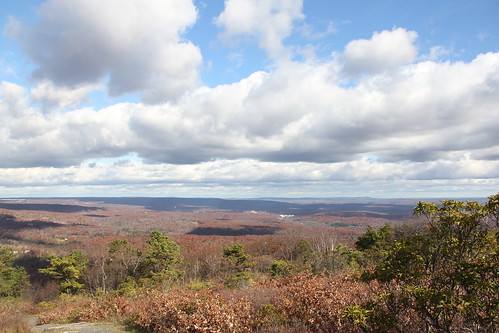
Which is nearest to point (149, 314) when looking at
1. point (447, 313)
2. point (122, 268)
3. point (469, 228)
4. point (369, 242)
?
point (447, 313)

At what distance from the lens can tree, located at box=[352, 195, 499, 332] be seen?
451cm

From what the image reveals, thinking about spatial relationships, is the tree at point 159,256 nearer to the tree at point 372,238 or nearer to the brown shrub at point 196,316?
the tree at point 372,238

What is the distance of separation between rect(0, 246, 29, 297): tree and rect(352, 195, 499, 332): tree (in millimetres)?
54945

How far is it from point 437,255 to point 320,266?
20.7 metres

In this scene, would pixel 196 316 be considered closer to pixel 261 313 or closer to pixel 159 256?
pixel 261 313

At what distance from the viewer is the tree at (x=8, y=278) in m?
41.9

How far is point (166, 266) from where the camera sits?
42.1m

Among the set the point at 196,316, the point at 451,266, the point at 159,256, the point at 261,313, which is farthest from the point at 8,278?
the point at 451,266

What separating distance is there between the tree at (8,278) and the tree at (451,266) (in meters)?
54.9

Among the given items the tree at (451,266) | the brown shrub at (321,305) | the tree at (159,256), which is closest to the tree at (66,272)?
the tree at (159,256)

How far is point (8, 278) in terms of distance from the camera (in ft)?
148

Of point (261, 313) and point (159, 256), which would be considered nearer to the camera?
point (261, 313)

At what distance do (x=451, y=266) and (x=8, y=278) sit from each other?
6075cm

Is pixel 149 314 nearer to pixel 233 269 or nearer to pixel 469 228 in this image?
pixel 469 228
